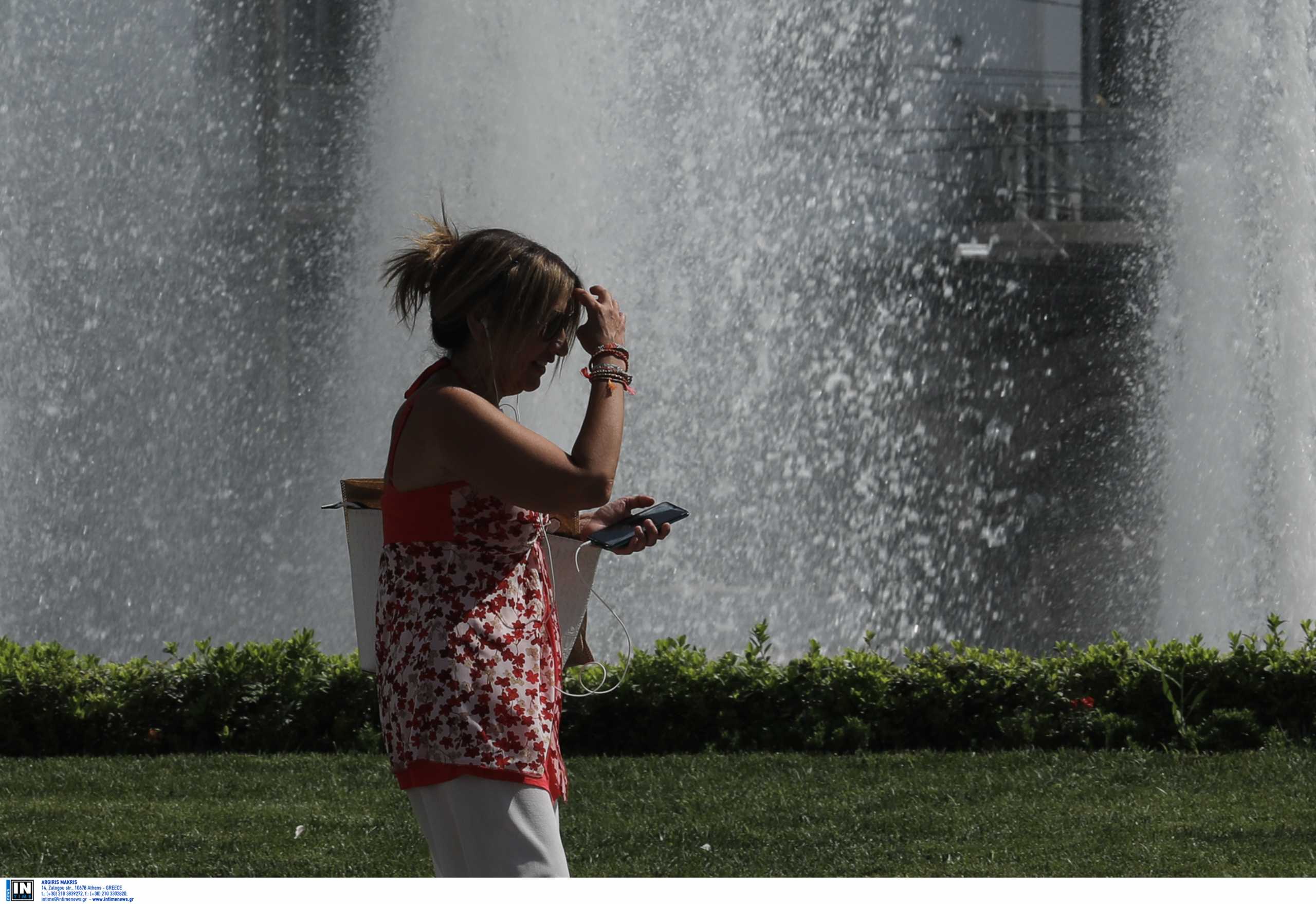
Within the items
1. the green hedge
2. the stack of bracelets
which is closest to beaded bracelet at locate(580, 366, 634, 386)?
the stack of bracelets

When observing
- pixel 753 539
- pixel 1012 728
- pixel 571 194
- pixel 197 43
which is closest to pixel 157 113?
pixel 197 43

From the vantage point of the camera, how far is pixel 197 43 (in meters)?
9.39

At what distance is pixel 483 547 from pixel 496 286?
360 millimetres

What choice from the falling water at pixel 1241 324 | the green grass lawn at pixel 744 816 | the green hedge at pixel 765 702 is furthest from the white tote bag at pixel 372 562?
the falling water at pixel 1241 324

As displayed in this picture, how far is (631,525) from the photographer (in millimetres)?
2324

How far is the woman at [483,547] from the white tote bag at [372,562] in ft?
0.26

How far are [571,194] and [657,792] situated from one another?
409 centimetres

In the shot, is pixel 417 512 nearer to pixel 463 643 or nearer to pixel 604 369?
pixel 463 643

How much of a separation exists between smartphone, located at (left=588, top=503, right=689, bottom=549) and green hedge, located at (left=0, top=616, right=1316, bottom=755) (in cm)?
311

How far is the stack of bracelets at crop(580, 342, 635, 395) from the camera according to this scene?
2.22 meters

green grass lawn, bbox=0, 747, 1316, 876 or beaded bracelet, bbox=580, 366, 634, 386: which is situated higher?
beaded bracelet, bbox=580, 366, 634, 386

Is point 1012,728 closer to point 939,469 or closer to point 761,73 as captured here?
point 939,469

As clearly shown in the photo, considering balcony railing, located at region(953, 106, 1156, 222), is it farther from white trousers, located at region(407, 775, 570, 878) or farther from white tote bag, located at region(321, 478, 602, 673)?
white trousers, located at region(407, 775, 570, 878)

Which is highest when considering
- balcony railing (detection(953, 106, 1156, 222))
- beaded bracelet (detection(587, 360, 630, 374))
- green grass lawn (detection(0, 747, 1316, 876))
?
balcony railing (detection(953, 106, 1156, 222))
